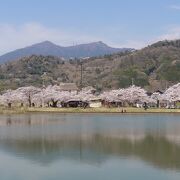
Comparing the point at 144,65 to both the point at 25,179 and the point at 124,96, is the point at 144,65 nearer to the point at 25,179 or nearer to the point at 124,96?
the point at 124,96

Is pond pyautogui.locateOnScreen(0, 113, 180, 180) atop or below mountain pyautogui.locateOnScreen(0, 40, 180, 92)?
below

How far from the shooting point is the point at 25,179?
12.8 metres

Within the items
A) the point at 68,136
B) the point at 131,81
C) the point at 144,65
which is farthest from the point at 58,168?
the point at 144,65

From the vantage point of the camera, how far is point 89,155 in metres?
16.9

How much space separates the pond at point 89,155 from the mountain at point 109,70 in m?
63.3

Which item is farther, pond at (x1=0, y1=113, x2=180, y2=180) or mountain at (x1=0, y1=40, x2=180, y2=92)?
mountain at (x1=0, y1=40, x2=180, y2=92)

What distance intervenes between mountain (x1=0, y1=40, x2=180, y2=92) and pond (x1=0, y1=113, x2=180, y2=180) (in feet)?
208

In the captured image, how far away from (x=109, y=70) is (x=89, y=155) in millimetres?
103882

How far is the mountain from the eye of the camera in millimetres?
93250

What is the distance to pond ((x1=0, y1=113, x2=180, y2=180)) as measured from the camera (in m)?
13.6

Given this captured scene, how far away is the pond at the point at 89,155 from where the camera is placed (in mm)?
13578

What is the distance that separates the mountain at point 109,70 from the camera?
9325cm

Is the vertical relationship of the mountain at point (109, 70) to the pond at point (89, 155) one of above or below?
above

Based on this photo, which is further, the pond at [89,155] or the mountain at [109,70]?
the mountain at [109,70]
